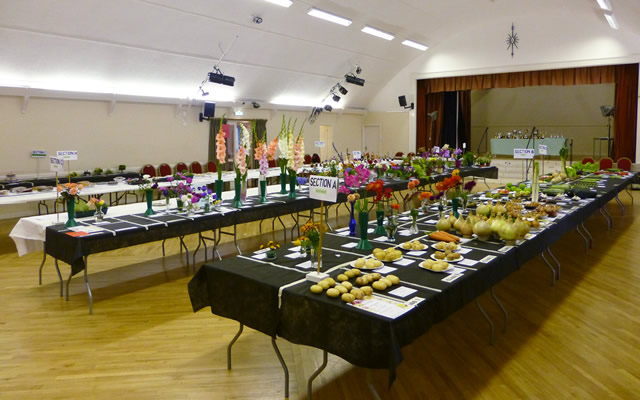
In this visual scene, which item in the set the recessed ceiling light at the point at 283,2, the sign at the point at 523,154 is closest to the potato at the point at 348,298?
the sign at the point at 523,154

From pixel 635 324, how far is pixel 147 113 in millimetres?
10511

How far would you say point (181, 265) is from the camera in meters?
5.85

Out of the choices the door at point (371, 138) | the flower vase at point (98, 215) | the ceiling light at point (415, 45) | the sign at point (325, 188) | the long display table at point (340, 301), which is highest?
the ceiling light at point (415, 45)

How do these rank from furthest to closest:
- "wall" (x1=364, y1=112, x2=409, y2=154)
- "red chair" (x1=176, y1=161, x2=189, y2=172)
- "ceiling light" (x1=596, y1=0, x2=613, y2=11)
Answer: "wall" (x1=364, y1=112, x2=409, y2=154)
"red chair" (x1=176, y1=161, x2=189, y2=172)
"ceiling light" (x1=596, y1=0, x2=613, y2=11)

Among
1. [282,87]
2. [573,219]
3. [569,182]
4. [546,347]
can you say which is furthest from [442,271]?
[282,87]

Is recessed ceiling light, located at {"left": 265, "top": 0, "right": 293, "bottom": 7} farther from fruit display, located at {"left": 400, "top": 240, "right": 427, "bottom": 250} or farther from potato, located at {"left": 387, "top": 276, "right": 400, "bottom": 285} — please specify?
potato, located at {"left": 387, "top": 276, "right": 400, "bottom": 285}

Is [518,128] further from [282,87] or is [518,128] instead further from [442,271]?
[442,271]

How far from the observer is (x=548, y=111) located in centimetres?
1950

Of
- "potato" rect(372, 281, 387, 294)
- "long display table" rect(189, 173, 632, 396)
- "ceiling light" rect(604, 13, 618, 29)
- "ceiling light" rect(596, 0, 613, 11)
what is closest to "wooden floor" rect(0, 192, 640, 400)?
"long display table" rect(189, 173, 632, 396)

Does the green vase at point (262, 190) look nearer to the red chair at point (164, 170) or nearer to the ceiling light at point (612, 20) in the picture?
the red chair at point (164, 170)

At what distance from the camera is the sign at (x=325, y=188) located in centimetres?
307

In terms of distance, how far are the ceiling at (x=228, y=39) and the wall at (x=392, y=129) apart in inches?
83.1

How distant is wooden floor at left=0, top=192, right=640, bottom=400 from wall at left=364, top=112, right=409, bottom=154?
1218 cm

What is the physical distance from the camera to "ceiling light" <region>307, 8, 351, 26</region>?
33.4 feet
